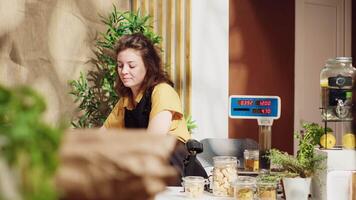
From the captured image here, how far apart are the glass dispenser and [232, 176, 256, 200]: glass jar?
32cm

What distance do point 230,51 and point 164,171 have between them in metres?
4.72

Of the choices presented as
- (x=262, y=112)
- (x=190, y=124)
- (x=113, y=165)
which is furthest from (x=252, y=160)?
(x=190, y=124)

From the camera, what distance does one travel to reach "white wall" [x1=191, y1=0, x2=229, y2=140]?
488 cm

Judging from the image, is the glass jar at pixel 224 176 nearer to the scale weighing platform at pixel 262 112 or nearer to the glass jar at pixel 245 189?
the glass jar at pixel 245 189

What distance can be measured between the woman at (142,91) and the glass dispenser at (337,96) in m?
1.03

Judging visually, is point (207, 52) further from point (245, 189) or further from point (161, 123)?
point (245, 189)

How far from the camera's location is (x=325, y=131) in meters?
1.99

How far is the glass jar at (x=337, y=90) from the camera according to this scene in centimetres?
195

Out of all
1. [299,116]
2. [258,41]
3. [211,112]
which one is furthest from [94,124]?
[299,116]

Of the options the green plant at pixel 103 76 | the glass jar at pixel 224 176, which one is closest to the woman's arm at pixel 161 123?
the glass jar at pixel 224 176

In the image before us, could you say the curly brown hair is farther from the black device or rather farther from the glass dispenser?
the glass dispenser

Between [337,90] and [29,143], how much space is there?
1.74 meters

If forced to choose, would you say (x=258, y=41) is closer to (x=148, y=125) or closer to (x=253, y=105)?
(x=148, y=125)

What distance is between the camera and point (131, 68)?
304 cm
